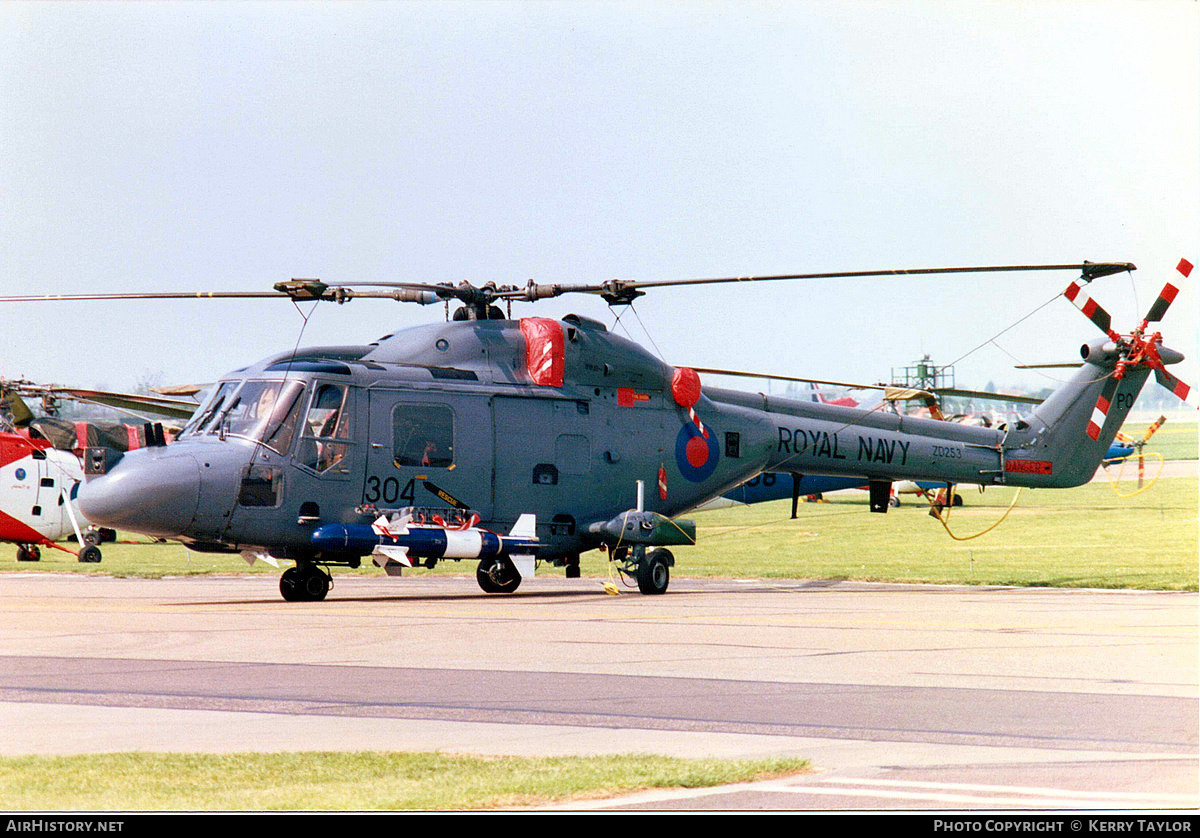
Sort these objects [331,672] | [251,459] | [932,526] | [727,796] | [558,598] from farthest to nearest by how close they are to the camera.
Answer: [932,526] → [558,598] → [251,459] → [331,672] → [727,796]

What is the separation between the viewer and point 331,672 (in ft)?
36.4

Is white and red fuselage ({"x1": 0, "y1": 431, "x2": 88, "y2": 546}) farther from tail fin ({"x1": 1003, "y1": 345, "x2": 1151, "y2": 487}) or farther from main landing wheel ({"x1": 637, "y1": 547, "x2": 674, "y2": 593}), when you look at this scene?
tail fin ({"x1": 1003, "y1": 345, "x2": 1151, "y2": 487})

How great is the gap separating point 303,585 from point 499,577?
3335 mm

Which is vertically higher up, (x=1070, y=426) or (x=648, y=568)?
(x=1070, y=426)

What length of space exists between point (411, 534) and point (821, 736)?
451 inches

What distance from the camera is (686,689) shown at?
404 inches

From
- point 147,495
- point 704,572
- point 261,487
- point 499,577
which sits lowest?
point 704,572

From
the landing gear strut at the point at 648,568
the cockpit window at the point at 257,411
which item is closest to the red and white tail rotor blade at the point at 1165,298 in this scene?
the landing gear strut at the point at 648,568

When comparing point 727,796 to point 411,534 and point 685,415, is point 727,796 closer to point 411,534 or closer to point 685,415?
point 411,534

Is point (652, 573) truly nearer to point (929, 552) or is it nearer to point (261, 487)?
point (261, 487)

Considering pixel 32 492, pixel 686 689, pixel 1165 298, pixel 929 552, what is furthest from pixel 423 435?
pixel 929 552

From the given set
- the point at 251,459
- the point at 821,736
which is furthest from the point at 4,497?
the point at 821,736
